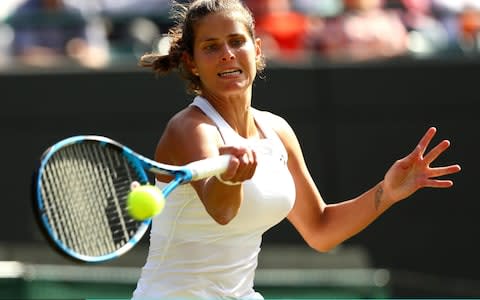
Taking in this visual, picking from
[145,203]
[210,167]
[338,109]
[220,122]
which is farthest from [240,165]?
[338,109]

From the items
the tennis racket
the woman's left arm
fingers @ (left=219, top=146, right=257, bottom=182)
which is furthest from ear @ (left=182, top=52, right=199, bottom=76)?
fingers @ (left=219, top=146, right=257, bottom=182)

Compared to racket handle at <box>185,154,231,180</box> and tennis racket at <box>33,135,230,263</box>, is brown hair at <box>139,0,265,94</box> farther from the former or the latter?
racket handle at <box>185,154,231,180</box>

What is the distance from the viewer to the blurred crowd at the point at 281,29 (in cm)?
884

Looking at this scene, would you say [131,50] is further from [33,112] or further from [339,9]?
[339,9]

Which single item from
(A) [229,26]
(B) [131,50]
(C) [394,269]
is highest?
(B) [131,50]

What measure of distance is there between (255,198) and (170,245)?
327mm

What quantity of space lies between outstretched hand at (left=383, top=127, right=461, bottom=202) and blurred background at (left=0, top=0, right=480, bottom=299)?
3.47 meters

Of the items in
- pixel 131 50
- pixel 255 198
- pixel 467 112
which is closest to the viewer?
pixel 255 198

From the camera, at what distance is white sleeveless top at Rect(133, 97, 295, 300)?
14.1ft

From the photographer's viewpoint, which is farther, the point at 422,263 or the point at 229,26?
the point at 422,263

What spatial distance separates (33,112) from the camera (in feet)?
29.6

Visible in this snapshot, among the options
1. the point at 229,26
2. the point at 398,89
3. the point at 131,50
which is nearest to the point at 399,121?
the point at 398,89

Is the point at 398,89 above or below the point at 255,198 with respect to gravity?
above

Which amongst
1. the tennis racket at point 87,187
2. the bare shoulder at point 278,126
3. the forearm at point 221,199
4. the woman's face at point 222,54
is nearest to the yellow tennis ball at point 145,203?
the tennis racket at point 87,187
